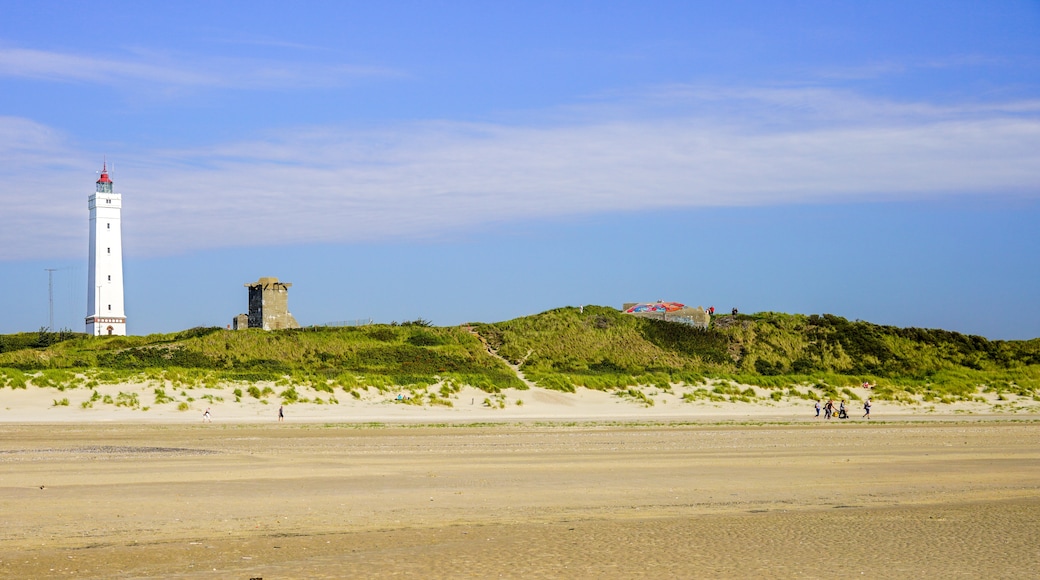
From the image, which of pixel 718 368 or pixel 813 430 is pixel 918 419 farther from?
pixel 718 368

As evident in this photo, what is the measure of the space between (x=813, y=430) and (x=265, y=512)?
2127 centimetres

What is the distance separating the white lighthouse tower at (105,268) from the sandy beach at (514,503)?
4125cm

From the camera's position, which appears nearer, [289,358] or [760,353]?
[289,358]

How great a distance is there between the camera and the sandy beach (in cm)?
1120

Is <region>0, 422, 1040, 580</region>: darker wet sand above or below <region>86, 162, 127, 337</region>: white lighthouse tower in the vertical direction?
below

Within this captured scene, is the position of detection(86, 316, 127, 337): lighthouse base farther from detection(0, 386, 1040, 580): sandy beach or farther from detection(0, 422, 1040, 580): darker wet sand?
detection(0, 422, 1040, 580): darker wet sand

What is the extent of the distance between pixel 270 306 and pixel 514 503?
145 feet

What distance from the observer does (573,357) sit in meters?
51.9

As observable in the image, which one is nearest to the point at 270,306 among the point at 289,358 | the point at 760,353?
the point at 289,358

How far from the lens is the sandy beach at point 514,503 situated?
11.2m

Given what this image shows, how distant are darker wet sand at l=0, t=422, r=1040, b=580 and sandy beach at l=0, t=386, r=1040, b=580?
49mm

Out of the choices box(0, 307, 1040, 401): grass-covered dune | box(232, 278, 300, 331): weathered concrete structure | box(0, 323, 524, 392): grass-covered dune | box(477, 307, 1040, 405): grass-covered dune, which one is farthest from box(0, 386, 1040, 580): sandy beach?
box(232, 278, 300, 331): weathered concrete structure

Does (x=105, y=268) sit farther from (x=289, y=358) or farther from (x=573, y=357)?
(x=573, y=357)

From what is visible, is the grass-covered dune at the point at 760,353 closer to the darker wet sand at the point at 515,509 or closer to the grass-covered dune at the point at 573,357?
the grass-covered dune at the point at 573,357
